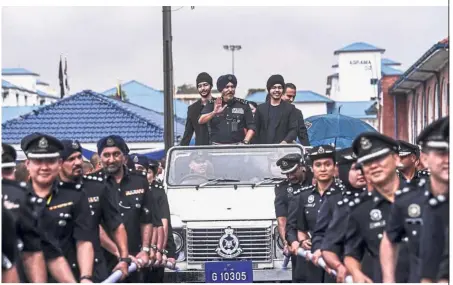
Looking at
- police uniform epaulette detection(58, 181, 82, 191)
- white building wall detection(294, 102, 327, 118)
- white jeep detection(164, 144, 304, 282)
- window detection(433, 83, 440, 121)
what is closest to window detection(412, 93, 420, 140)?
window detection(433, 83, 440, 121)

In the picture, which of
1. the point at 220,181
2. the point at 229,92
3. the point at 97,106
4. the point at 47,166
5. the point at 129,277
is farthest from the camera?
the point at 97,106

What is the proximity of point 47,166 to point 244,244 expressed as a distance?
487 cm

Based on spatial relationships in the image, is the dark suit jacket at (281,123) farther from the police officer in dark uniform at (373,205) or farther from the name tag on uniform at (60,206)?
the police officer in dark uniform at (373,205)

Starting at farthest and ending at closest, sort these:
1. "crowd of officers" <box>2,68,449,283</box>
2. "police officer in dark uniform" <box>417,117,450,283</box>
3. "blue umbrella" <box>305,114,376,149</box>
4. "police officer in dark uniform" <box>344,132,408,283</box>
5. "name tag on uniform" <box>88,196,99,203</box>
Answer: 1. "blue umbrella" <box>305,114,376,149</box>
2. "name tag on uniform" <box>88,196,99,203</box>
3. "police officer in dark uniform" <box>344,132,408,283</box>
4. "crowd of officers" <box>2,68,449,283</box>
5. "police officer in dark uniform" <box>417,117,450,283</box>

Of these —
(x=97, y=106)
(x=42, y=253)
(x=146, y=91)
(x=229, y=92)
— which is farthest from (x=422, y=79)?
(x=146, y=91)

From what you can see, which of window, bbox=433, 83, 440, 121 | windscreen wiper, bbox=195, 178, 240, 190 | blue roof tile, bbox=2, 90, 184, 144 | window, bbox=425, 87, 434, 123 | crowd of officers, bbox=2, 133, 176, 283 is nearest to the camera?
crowd of officers, bbox=2, 133, 176, 283

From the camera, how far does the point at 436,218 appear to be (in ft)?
22.6

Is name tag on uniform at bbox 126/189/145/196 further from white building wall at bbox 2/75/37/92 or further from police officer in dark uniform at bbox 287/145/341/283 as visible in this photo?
white building wall at bbox 2/75/37/92

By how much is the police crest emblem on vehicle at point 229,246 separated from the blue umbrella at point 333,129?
6359 millimetres

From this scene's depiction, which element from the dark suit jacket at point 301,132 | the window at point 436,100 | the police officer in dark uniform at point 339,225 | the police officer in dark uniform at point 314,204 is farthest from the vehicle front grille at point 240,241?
the window at point 436,100

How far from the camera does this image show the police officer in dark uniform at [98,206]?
988cm

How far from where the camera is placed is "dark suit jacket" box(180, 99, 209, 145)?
1587cm

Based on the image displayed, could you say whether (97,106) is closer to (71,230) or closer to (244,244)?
(244,244)

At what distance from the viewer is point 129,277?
35.8 ft
